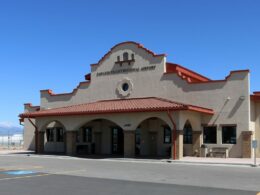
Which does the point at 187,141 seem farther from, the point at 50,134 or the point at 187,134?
the point at 50,134

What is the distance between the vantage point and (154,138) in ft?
101

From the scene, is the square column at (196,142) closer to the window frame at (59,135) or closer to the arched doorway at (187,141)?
the arched doorway at (187,141)

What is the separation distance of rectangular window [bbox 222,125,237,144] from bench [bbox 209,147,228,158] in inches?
22.4

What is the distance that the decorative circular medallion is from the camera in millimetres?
31822

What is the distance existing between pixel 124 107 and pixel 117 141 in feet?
17.8

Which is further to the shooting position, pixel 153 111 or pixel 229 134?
pixel 229 134

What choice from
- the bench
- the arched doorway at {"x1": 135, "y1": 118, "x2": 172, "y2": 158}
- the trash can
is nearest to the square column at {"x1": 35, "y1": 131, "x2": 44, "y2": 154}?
the arched doorway at {"x1": 135, "y1": 118, "x2": 172, "y2": 158}

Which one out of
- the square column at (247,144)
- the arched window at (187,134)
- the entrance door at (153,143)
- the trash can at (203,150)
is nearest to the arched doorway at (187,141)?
the arched window at (187,134)

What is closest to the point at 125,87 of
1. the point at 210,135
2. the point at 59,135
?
A: the point at 210,135

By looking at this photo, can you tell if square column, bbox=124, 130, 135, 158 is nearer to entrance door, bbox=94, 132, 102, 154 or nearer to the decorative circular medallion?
the decorative circular medallion

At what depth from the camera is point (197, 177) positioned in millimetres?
16594

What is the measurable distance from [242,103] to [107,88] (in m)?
10.8

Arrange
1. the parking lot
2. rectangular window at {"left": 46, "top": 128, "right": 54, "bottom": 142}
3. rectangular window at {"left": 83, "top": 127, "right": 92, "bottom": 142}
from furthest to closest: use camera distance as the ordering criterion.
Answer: rectangular window at {"left": 46, "top": 128, "right": 54, "bottom": 142} < rectangular window at {"left": 83, "top": 127, "right": 92, "bottom": 142} < the parking lot

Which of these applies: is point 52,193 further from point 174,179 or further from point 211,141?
point 211,141
